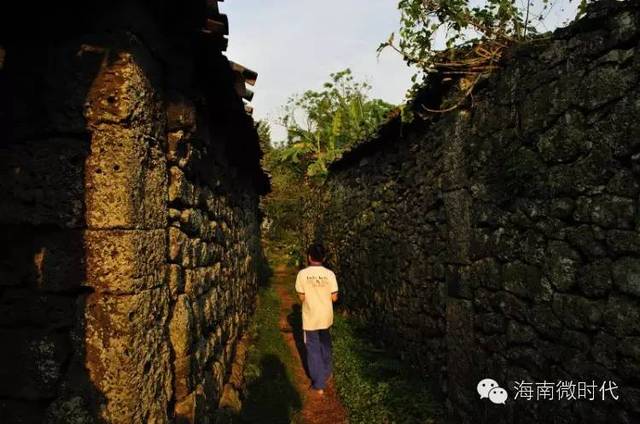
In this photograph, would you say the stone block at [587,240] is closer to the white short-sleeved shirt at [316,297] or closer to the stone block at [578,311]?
the stone block at [578,311]

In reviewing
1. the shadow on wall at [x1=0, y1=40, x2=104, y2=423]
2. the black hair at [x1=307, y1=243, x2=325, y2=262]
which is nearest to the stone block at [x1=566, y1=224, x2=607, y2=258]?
the shadow on wall at [x1=0, y1=40, x2=104, y2=423]

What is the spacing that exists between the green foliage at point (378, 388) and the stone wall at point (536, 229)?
223 millimetres

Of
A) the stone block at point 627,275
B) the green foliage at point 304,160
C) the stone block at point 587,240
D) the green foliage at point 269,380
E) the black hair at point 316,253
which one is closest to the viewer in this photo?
the stone block at point 627,275

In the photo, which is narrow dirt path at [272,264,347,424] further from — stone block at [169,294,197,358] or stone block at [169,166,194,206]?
stone block at [169,166,194,206]

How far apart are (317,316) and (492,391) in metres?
2.07

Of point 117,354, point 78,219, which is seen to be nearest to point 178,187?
point 78,219

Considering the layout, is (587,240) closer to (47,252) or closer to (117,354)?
(117,354)

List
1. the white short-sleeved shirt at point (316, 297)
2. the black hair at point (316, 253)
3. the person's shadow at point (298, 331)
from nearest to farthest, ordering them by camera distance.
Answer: the white short-sleeved shirt at point (316, 297) < the black hair at point (316, 253) < the person's shadow at point (298, 331)

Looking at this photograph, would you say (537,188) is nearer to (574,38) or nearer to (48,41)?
(574,38)

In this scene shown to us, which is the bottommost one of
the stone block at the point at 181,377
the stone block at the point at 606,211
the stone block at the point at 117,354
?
the stone block at the point at 181,377

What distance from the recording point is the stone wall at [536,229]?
97.7 inches

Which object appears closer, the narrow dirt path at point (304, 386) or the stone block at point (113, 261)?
the stone block at point (113, 261)

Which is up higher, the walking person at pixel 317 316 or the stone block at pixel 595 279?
the stone block at pixel 595 279

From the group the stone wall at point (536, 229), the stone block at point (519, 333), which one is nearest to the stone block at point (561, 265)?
the stone wall at point (536, 229)
